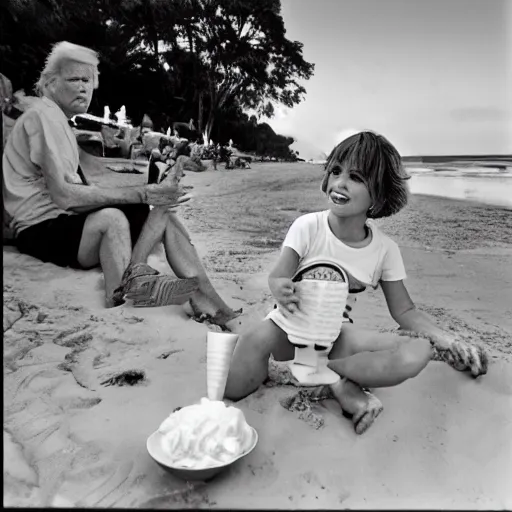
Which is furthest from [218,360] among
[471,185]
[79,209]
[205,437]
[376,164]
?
[471,185]

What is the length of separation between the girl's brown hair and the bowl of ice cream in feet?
2.96

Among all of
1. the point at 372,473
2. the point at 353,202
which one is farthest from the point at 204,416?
the point at 353,202

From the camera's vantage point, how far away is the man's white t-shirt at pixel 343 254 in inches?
Answer: 76.9

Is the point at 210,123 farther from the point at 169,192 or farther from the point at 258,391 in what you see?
the point at 258,391

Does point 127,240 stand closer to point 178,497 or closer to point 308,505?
point 178,497

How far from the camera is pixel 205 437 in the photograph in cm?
166

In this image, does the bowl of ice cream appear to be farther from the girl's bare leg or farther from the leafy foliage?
the leafy foliage

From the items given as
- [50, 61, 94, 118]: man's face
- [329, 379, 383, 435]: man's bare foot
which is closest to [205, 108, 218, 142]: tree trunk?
[50, 61, 94, 118]: man's face

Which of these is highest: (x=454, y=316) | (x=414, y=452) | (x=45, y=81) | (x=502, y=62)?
(x=502, y=62)

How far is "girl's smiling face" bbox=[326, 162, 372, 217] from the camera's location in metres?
1.90

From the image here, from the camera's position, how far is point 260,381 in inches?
79.7

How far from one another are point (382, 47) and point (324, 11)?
0.30 meters

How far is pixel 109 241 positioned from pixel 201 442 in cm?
110

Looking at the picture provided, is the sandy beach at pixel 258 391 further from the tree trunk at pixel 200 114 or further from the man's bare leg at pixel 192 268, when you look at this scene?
the tree trunk at pixel 200 114
